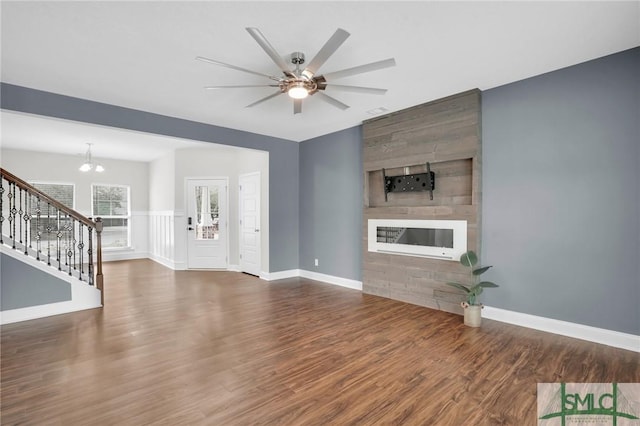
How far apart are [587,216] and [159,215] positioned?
28.4ft

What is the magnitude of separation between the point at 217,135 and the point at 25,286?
10.6ft

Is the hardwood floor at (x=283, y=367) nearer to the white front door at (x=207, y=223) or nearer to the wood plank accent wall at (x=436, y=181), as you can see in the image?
the wood plank accent wall at (x=436, y=181)

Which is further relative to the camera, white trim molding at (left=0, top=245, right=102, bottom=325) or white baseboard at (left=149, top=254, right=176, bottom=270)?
white baseboard at (left=149, top=254, right=176, bottom=270)

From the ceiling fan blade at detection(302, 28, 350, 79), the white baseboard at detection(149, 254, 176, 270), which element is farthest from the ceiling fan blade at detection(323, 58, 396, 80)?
the white baseboard at detection(149, 254, 176, 270)

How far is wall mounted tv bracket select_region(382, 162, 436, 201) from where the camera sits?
4.20 metres

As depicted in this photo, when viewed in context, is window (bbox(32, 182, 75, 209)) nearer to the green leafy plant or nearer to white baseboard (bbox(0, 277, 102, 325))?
white baseboard (bbox(0, 277, 102, 325))

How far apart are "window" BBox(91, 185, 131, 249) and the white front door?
2.83 metres

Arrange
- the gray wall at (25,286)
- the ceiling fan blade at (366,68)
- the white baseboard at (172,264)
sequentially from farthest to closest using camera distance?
the white baseboard at (172,264) → the gray wall at (25,286) → the ceiling fan blade at (366,68)

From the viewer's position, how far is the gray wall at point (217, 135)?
367 cm

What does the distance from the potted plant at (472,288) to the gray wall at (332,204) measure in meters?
1.90

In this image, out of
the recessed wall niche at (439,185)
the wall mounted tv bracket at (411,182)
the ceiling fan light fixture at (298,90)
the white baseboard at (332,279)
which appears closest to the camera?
the ceiling fan light fixture at (298,90)

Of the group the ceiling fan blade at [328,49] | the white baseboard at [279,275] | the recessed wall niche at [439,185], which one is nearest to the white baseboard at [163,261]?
the white baseboard at [279,275]

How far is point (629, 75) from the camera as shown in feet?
9.43

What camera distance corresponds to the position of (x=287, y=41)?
8.79 feet
